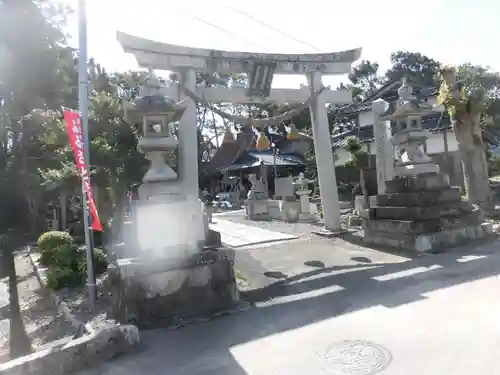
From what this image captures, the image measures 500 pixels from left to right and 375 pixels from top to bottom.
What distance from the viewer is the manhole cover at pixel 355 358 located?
4.07m

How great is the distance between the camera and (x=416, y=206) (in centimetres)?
988

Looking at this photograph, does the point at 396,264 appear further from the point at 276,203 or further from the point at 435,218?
the point at 276,203

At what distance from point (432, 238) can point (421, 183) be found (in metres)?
1.42

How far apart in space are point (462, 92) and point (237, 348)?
37.0ft

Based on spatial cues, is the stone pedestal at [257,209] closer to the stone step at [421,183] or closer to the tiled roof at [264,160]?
the stone step at [421,183]

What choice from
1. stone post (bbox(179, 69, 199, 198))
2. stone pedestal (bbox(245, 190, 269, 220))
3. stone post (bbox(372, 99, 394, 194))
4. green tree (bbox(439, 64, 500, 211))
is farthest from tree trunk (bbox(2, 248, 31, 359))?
green tree (bbox(439, 64, 500, 211))

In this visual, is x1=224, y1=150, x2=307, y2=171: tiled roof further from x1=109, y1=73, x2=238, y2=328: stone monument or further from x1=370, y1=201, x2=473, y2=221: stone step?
x1=109, y1=73, x2=238, y2=328: stone monument

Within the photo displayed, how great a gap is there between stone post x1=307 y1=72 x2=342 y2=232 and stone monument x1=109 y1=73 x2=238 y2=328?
279 inches

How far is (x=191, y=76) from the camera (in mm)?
11242

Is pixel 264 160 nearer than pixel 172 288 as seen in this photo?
No

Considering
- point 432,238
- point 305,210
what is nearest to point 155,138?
point 432,238

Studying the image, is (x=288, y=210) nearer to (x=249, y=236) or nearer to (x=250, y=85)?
(x=249, y=236)

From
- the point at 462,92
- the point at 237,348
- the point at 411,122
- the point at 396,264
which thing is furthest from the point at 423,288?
the point at 462,92

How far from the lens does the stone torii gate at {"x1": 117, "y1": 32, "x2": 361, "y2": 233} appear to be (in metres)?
10.6
